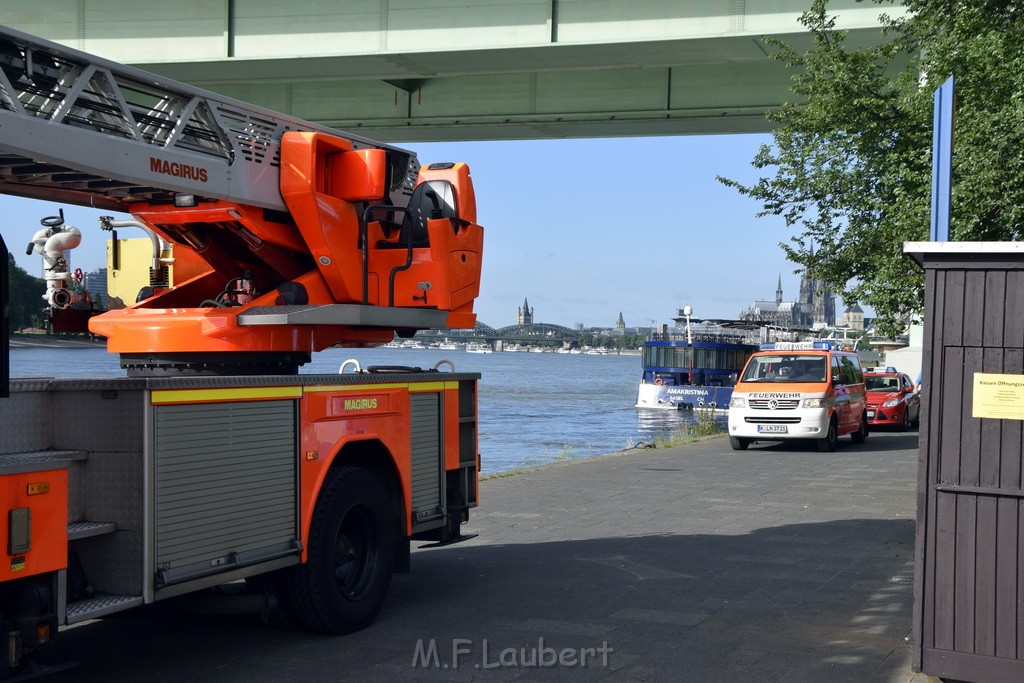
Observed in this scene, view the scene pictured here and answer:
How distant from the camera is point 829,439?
23031mm

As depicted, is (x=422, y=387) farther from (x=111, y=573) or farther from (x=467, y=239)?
(x=111, y=573)

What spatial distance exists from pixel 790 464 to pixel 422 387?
12.6m

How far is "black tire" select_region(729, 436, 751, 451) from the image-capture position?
22.9 metres

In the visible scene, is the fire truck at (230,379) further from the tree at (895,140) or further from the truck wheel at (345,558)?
the tree at (895,140)

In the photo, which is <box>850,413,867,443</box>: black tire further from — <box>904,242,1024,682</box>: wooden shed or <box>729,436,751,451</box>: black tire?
<box>904,242,1024,682</box>: wooden shed

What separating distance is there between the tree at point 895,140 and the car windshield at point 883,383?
10027 millimetres

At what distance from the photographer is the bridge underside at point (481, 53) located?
17.6m

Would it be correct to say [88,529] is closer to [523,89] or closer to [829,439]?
[523,89]

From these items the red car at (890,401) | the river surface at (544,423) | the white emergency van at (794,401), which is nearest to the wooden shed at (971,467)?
the river surface at (544,423)

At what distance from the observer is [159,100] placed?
7.25 metres

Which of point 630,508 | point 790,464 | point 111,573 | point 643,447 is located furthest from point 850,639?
point 643,447

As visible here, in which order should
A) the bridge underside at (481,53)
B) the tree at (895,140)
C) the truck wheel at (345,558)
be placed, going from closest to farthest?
the truck wheel at (345,558) < the tree at (895,140) < the bridge underside at (481,53)

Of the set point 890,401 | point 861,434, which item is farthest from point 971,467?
point 890,401

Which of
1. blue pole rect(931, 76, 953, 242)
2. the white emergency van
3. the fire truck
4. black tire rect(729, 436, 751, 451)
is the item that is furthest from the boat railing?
blue pole rect(931, 76, 953, 242)
